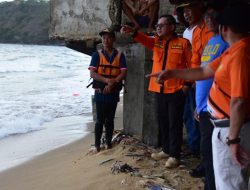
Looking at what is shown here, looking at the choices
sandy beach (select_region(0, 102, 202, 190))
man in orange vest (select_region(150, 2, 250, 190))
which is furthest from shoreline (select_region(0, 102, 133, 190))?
man in orange vest (select_region(150, 2, 250, 190))

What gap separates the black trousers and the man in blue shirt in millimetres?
2313

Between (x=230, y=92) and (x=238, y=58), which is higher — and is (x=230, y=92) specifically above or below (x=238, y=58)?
below

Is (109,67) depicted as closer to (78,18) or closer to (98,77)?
(98,77)

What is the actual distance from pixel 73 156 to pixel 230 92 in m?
4.42

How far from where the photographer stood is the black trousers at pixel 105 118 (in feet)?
19.3

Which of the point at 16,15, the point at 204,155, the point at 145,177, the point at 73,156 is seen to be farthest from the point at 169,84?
the point at 16,15

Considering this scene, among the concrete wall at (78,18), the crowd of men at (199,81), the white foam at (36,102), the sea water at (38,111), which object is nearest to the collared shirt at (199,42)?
the crowd of men at (199,81)

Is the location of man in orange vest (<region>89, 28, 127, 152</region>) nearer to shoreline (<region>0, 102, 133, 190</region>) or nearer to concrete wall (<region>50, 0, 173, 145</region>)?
concrete wall (<region>50, 0, 173, 145</region>)

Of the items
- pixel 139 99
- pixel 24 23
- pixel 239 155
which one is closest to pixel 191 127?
pixel 139 99

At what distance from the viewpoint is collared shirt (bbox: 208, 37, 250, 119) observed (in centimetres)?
270

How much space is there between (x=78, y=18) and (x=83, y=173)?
2.96 m

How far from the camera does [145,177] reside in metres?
4.61

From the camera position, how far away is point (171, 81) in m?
4.83

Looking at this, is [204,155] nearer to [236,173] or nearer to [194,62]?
[236,173]
